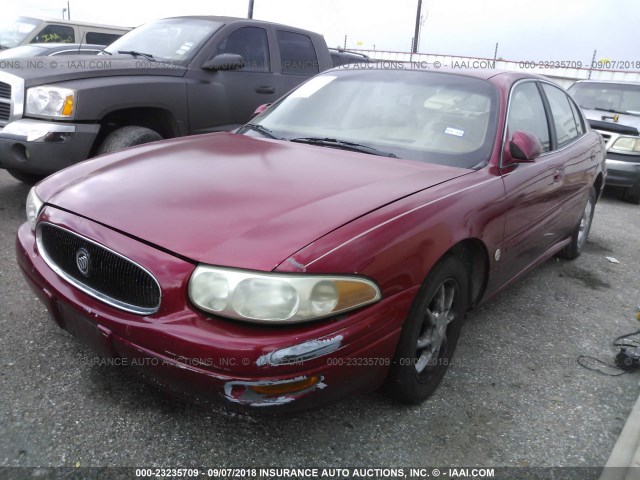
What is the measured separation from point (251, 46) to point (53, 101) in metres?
2.28

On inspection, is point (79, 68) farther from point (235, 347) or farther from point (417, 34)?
point (417, 34)

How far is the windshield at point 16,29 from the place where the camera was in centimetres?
970

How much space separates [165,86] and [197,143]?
209 centimetres

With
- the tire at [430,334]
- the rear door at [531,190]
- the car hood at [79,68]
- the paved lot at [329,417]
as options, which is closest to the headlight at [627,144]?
the rear door at [531,190]

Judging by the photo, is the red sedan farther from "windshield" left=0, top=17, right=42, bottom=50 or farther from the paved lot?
"windshield" left=0, top=17, right=42, bottom=50

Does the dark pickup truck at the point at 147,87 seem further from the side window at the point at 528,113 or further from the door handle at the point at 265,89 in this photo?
the side window at the point at 528,113

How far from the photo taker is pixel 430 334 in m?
2.39

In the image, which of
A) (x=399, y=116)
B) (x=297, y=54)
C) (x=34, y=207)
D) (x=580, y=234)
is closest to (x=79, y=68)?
(x=34, y=207)

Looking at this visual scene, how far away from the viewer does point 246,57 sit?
18.5 feet

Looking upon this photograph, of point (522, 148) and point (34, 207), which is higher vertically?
point (522, 148)

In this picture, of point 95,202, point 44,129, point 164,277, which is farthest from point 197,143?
point 44,129

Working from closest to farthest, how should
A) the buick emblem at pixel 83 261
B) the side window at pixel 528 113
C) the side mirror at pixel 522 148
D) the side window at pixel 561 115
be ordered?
the buick emblem at pixel 83 261 → the side mirror at pixel 522 148 → the side window at pixel 528 113 → the side window at pixel 561 115

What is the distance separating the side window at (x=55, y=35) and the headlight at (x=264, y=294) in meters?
10.0

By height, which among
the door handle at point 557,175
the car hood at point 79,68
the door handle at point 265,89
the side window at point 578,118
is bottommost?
the door handle at point 557,175
